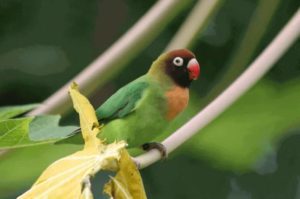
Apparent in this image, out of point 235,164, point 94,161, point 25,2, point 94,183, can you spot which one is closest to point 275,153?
point 235,164

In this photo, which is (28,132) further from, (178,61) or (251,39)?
(251,39)

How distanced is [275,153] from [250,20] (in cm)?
15

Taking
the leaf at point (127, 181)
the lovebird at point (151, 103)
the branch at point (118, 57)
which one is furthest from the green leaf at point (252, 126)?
the leaf at point (127, 181)

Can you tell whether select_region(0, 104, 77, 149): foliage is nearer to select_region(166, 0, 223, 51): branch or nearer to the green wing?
the green wing

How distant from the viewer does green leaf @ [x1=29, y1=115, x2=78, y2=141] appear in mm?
349

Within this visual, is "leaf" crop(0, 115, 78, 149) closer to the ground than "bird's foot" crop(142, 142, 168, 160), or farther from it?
farther from it

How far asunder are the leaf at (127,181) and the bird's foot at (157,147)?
0.06 metres

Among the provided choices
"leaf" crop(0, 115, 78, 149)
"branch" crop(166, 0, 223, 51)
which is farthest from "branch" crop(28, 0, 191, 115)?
"leaf" crop(0, 115, 78, 149)

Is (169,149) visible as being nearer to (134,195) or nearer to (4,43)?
(134,195)

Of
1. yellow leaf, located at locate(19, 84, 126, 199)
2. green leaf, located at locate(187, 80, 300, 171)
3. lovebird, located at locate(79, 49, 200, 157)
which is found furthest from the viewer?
green leaf, located at locate(187, 80, 300, 171)

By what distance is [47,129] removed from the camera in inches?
14.4

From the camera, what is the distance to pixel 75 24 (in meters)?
0.84

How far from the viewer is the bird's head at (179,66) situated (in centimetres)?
36

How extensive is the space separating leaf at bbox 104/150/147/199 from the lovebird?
0.08 meters
